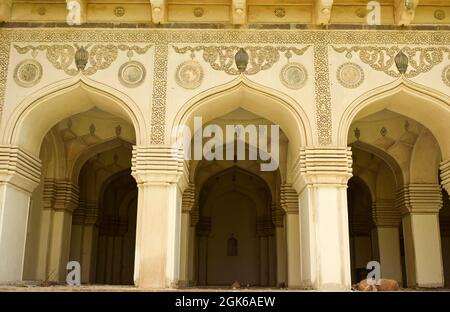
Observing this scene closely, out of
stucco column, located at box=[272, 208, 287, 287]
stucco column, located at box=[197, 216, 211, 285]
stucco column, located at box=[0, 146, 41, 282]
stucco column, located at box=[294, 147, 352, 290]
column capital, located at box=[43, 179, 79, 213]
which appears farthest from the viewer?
stucco column, located at box=[197, 216, 211, 285]

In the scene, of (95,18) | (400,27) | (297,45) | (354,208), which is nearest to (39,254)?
(95,18)

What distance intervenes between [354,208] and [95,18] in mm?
9148

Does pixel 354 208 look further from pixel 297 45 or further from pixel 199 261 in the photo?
pixel 297 45

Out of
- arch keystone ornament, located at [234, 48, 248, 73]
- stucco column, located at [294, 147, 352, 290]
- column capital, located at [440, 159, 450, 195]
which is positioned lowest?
stucco column, located at [294, 147, 352, 290]

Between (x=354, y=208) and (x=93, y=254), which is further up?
(x=354, y=208)

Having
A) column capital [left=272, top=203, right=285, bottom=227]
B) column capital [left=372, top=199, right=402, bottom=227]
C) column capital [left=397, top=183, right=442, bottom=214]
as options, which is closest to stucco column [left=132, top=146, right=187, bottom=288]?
column capital [left=397, top=183, right=442, bottom=214]

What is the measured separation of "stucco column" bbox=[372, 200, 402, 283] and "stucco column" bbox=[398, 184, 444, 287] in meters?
1.14

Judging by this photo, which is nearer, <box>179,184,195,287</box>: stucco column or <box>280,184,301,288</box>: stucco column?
<box>280,184,301,288</box>: stucco column

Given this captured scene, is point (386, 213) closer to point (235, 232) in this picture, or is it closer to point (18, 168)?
point (235, 232)

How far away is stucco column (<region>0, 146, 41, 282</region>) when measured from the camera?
7574mm

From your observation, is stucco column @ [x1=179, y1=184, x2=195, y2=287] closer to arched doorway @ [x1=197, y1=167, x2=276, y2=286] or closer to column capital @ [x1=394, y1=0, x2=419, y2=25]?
arched doorway @ [x1=197, y1=167, x2=276, y2=286]

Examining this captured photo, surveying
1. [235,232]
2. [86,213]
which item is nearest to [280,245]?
[235,232]

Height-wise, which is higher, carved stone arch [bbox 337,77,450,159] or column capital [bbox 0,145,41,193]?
carved stone arch [bbox 337,77,450,159]

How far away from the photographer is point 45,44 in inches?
325
